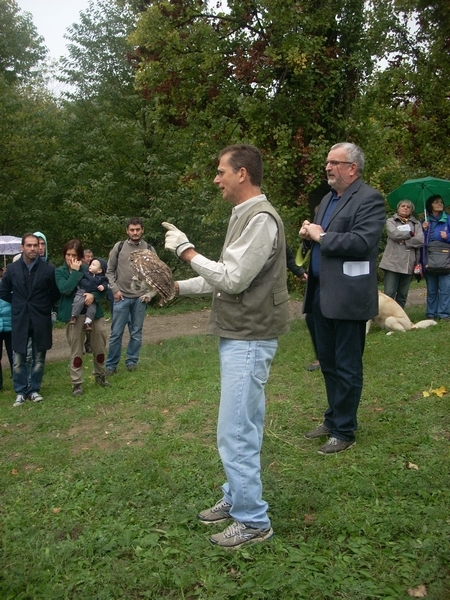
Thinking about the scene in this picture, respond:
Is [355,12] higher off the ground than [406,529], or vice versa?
[355,12]

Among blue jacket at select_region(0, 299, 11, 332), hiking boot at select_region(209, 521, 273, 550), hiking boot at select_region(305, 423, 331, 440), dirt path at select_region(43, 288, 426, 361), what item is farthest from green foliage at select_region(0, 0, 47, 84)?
hiking boot at select_region(209, 521, 273, 550)

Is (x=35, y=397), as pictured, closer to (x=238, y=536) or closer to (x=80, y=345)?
(x=80, y=345)

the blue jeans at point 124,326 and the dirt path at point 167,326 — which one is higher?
the blue jeans at point 124,326

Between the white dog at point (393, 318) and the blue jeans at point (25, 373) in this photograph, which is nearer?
the blue jeans at point (25, 373)

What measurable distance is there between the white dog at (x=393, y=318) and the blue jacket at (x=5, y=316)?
5.62 m

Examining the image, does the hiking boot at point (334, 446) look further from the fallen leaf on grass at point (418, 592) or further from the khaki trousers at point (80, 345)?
the khaki trousers at point (80, 345)

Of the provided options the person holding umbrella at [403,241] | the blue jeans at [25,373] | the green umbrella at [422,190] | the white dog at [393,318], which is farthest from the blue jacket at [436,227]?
the blue jeans at [25,373]

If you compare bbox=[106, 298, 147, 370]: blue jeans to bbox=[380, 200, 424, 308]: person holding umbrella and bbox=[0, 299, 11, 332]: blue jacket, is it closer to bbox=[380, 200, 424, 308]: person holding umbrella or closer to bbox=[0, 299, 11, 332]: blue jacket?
bbox=[0, 299, 11, 332]: blue jacket

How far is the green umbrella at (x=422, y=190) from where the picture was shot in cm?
1052

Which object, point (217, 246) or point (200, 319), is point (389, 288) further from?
point (217, 246)

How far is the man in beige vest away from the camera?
3.32 metres

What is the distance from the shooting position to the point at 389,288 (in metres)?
10.6

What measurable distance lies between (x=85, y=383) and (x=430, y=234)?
20.7ft

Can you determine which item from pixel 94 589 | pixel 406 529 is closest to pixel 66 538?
pixel 94 589
